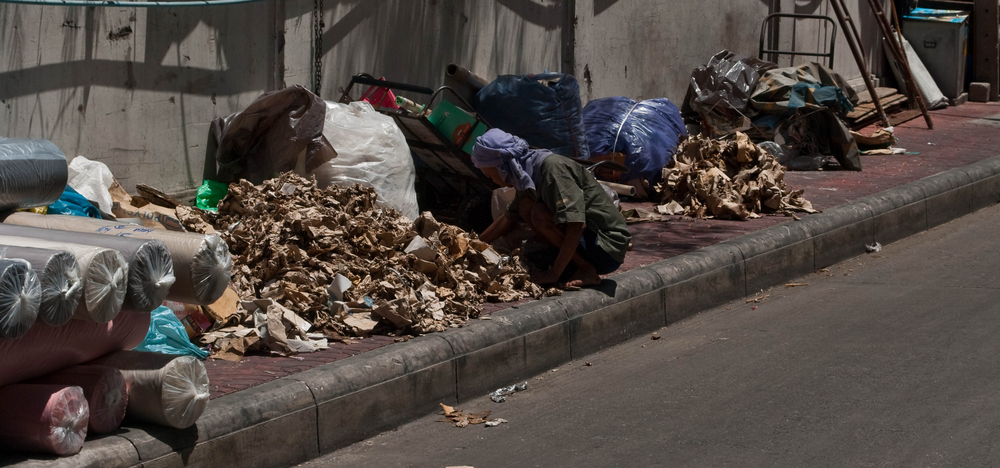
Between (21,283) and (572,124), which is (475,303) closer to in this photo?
(21,283)

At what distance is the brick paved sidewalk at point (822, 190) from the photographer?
4719 mm

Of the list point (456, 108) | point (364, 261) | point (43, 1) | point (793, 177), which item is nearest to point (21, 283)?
point (364, 261)

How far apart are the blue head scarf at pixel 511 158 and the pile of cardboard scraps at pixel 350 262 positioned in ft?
1.36

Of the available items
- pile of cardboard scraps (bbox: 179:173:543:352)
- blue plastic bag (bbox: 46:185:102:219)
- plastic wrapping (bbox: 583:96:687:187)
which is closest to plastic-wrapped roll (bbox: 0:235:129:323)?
pile of cardboard scraps (bbox: 179:173:543:352)

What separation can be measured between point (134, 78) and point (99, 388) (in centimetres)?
345

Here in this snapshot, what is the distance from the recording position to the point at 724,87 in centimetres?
1161

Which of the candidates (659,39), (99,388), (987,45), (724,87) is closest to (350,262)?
(99,388)

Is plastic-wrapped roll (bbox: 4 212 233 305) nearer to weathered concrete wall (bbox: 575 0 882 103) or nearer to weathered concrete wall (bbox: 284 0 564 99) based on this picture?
weathered concrete wall (bbox: 284 0 564 99)

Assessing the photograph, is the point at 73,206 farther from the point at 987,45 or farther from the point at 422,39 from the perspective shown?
the point at 987,45

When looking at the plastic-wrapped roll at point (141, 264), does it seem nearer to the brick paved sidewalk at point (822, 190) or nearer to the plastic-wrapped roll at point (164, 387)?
the plastic-wrapped roll at point (164, 387)

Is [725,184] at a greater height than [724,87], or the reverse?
[724,87]

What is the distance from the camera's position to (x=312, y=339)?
5094 mm

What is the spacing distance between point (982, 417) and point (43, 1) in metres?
5.14

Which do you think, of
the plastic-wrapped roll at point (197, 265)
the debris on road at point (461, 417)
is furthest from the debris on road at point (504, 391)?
the plastic-wrapped roll at point (197, 265)
